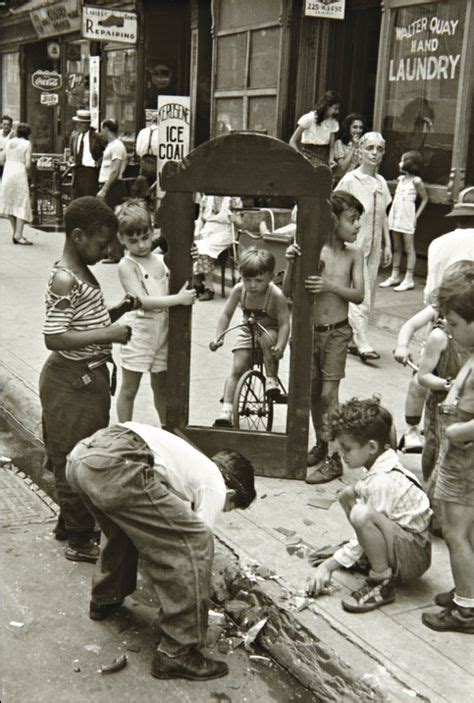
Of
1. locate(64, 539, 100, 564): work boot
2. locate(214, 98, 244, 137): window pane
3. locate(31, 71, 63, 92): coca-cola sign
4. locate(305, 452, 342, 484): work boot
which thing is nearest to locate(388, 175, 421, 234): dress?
locate(214, 98, 244, 137): window pane

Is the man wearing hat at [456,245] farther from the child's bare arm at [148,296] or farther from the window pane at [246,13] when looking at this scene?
the window pane at [246,13]

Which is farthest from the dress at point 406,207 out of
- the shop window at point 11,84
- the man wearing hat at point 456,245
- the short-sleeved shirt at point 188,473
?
the shop window at point 11,84

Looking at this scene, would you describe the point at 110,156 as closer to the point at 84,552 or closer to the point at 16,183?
the point at 16,183

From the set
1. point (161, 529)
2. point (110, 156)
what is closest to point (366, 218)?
point (161, 529)

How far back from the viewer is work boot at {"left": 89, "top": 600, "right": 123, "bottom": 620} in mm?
4066

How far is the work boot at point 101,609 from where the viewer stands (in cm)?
407

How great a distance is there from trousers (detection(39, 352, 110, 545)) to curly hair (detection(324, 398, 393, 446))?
1.21 metres

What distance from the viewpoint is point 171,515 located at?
11.9 feet

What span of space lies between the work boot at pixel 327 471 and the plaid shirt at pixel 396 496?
4.37ft

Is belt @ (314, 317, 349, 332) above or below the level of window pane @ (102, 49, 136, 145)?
below

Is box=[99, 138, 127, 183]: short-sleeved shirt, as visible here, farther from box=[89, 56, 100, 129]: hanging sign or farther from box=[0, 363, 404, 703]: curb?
box=[0, 363, 404, 703]: curb

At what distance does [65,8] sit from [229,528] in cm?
1937

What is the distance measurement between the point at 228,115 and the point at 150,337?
31.7 ft

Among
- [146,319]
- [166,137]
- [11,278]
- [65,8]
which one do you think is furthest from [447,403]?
[65,8]
